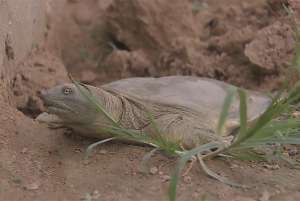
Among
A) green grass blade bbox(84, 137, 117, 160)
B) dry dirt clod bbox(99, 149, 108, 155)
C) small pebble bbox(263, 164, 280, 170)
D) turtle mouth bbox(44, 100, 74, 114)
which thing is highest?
turtle mouth bbox(44, 100, 74, 114)

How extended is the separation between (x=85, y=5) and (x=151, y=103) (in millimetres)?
2464

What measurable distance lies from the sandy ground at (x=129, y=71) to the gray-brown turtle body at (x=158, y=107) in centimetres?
18

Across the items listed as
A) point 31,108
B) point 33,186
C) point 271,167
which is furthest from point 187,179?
point 31,108

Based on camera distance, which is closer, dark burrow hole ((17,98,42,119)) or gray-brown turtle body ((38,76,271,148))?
gray-brown turtle body ((38,76,271,148))

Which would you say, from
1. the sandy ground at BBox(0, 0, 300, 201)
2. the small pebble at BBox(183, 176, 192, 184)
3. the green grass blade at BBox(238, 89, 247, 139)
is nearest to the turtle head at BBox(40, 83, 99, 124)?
the sandy ground at BBox(0, 0, 300, 201)

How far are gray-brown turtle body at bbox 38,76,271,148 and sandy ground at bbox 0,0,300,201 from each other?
0.18m

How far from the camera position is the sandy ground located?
3094mm

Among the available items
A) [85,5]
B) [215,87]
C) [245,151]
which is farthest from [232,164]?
[85,5]

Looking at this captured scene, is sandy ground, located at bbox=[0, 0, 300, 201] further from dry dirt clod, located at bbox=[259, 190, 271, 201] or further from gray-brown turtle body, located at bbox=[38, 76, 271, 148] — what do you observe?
gray-brown turtle body, located at bbox=[38, 76, 271, 148]

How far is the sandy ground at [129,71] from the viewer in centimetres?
309

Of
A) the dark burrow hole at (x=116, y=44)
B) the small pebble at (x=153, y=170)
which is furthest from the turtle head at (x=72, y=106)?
the dark burrow hole at (x=116, y=44)

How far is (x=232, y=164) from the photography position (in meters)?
3.29

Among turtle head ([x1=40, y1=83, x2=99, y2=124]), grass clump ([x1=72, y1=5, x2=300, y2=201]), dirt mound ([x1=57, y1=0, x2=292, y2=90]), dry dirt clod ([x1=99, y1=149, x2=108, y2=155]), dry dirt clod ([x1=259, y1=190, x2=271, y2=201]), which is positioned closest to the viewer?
grass clump ([x1=72, y1=5, x2=300, y2=201])

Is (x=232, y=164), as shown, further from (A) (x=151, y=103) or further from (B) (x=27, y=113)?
(B) (x=27, y=113)
